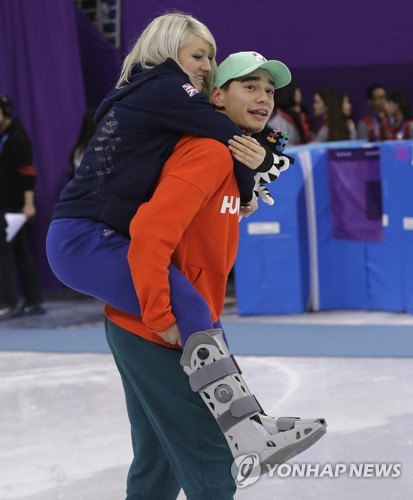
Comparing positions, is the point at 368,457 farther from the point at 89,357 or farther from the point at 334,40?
the point at 334,40

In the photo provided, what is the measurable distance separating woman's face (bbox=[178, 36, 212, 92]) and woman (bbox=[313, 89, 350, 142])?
6.05 metres

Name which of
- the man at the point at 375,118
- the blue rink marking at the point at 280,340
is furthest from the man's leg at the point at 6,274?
the man at the point at 375,118

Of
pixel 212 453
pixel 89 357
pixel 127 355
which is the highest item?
pixel 127 355

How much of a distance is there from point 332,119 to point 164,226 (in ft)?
21.5

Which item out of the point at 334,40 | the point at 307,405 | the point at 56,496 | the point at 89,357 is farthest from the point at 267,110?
the point at 334,40

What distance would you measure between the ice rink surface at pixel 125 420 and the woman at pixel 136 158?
1495 millimetres

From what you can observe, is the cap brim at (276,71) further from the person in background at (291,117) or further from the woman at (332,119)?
the person in background at (291,117)

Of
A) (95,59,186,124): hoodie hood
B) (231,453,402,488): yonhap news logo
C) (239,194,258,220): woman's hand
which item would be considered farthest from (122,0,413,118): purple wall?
(95,59,186,124): hoodie hood

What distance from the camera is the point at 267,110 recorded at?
2.93 metres

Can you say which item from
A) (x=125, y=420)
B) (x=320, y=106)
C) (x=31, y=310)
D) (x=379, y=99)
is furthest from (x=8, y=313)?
(x=379, y=99)

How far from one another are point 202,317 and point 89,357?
13.2 ft

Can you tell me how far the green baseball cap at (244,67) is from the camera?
2867mm

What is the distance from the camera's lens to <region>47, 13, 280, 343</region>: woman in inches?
106

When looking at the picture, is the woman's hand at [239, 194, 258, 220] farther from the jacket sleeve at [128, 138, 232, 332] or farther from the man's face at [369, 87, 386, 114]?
the man's face at [369, 87, 386, 114]
